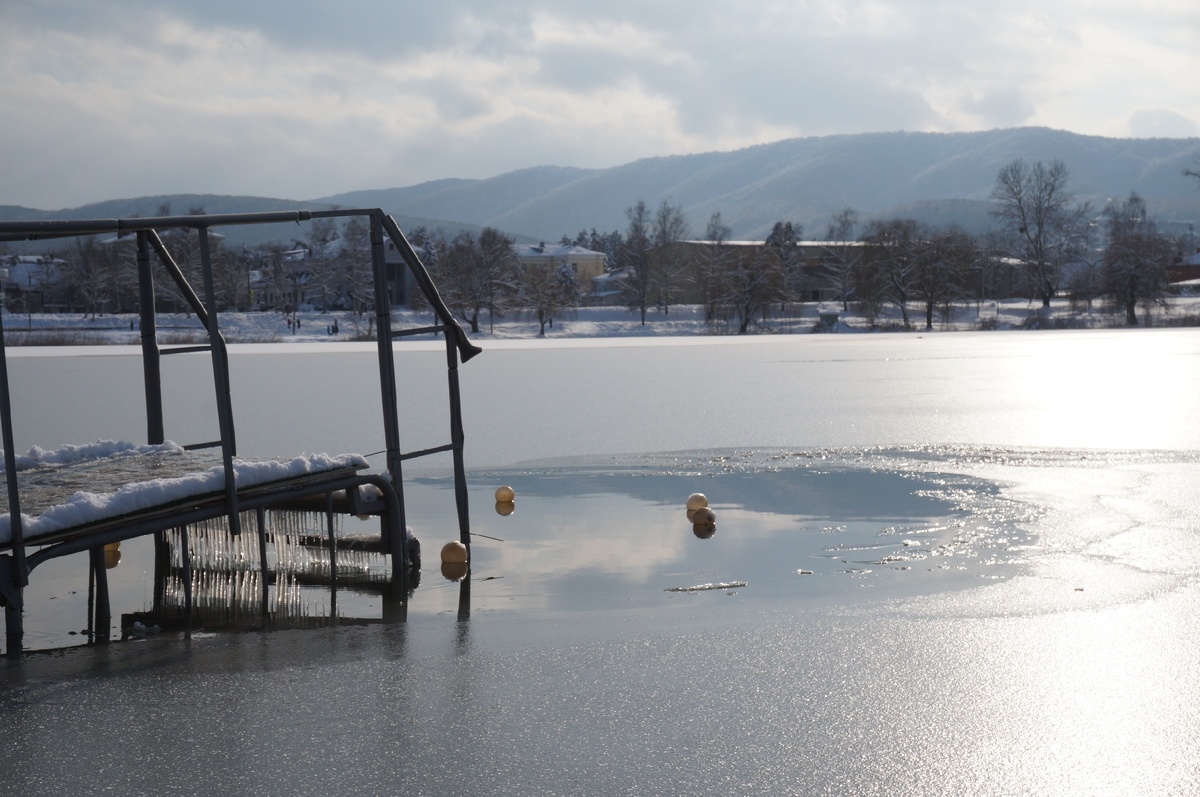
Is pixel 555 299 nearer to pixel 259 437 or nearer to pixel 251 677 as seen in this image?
pixel 259 437

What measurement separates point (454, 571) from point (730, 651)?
2.81m

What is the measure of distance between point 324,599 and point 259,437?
7990 mm

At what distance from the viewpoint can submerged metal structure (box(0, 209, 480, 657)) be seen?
6457mm

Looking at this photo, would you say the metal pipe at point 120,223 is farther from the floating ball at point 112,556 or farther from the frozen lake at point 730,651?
the floating ball at point 112,556

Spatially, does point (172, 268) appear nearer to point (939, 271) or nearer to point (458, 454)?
point (458, 454)

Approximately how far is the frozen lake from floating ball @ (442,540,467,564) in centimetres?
15

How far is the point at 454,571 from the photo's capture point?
8.63 meters

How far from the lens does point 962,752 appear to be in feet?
15.9

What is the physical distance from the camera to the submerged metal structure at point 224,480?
21.2 feet

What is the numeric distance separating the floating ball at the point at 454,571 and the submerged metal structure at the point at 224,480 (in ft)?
0.92

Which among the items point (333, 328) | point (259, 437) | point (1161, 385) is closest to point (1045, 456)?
point (259, 437)

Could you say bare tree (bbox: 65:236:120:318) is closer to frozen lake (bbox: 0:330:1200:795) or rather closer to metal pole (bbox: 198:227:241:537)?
frozen lake (bbox: 0:330:1200:795)

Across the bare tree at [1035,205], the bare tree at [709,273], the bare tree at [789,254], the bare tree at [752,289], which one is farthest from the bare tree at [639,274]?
the bare tree at [1035,205]

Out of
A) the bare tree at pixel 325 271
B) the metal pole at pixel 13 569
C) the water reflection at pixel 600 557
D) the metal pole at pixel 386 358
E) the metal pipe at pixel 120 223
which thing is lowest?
the water reflection at pixel 600 557
